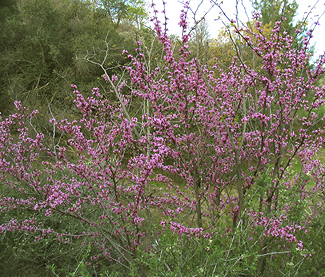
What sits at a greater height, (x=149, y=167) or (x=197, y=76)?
(x=197, y=76)

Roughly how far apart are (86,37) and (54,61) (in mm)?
1873

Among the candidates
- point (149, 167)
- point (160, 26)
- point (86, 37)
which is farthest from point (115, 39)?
point (149, 167)

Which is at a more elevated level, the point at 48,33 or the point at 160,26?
the point at 48,33

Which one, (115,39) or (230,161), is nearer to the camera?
(230,161)

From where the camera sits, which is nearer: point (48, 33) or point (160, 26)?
point (160, 26)

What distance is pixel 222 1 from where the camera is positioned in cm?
229

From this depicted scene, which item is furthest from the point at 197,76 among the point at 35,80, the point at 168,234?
the point at 35,80

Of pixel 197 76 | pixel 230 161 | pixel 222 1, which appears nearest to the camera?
pixel 222 1

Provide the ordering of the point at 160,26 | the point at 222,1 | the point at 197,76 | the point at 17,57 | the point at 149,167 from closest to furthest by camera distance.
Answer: the point at 149,167
the point at 222,1
the point at 160,26
the point at 197,76
the point at 17,57

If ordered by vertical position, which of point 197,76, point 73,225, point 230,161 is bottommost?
point 73,225

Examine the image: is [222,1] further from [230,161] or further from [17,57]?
[17,57]

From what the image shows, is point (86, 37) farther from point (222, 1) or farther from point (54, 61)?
point (222, 1)

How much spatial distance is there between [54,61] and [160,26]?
10000 millimetres

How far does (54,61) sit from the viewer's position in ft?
35.9
